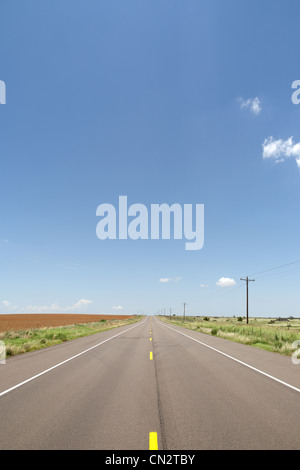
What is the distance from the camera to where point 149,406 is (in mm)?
6059

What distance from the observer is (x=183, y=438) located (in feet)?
14.3

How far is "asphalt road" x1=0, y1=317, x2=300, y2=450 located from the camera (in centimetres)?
438

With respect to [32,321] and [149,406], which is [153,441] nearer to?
[149,406]

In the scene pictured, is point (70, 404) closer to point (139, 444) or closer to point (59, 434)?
point (59, 434)

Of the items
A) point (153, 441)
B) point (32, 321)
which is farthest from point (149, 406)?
point (32, 321)

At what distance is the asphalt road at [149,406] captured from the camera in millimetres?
4375

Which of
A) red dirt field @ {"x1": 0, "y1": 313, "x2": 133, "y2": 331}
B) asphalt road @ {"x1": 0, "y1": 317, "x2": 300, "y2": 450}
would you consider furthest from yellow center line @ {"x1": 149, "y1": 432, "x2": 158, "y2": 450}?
red dirt field @ {"x1": 0, "y1": 313, "x2": 133, "y2": 331}

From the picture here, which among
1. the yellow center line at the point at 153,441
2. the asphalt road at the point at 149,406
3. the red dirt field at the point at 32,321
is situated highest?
the yellow center line at the point at 153,441

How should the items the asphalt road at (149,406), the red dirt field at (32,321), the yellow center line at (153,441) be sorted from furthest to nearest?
the red dirt field at (32,321)
the asphalt road at (149,406)
the yellow center line at (153,441)

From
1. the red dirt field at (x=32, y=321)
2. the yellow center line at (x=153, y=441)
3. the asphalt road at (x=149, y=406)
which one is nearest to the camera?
the yellow center line at (x=153, y=441)

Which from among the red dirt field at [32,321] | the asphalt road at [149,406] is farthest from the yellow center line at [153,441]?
Result: the red dirt field at [32,321]

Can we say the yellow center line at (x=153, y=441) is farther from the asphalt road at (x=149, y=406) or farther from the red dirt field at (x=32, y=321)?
the red dirt field at (x=32, y=321)
